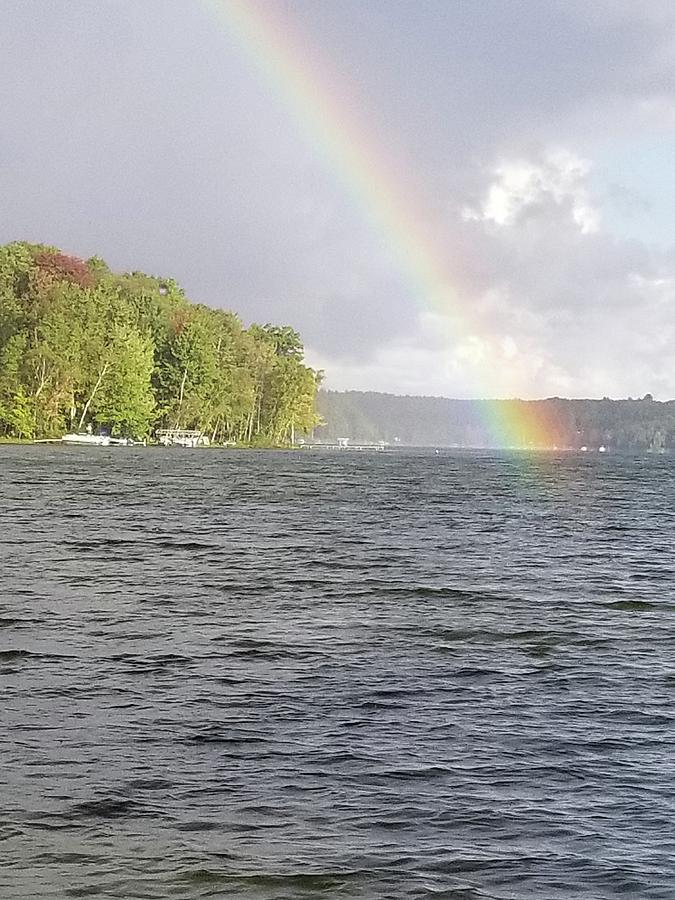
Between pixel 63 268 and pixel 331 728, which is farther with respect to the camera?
pixel 63 268

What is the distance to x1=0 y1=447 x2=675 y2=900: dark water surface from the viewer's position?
9906 millimetres

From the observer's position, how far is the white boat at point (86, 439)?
14388cm

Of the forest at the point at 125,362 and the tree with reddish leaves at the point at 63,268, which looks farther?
the tree with reddish leaves at the point at 63,268

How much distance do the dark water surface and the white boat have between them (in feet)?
366

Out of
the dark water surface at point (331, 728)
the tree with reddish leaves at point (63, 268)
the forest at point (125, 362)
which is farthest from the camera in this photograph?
the tree with reddish leaves at point (63, 268)

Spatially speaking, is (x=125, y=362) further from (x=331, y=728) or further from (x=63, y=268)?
(x=331, y=728)

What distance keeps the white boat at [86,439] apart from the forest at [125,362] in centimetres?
114

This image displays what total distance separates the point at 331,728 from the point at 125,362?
128 meters

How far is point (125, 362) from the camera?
455 ft

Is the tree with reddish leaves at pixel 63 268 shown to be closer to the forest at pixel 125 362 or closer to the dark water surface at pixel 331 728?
the forest at pixel 125 362

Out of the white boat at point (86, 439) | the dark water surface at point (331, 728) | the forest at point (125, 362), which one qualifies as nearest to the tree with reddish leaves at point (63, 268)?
the forest at point (125, 362)

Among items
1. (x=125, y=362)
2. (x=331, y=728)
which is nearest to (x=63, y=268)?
(x=125, y=362)

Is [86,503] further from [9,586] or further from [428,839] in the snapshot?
[428,839]

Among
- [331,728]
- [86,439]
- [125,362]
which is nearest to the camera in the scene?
[331,728]
